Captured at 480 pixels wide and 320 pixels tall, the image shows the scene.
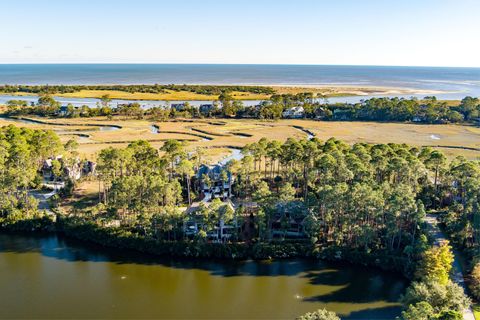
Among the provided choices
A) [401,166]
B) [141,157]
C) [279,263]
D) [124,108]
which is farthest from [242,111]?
[279,263]

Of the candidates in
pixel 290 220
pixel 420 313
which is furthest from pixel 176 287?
pixel 420 313

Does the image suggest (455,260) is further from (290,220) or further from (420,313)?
(290,220)

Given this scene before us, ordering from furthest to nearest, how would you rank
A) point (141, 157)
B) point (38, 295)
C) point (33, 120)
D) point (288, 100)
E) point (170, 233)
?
point (288, 100) → point (33, 120) → point (141, 157) → point (170, 233) → point (38, 295)

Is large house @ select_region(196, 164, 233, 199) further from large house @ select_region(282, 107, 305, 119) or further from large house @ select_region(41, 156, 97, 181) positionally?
large house @ select_region(282, 107, 305, 119)

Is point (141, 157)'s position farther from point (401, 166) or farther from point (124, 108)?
point (124, 108)

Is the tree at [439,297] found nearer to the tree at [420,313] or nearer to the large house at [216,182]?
the tree at [420,313]
